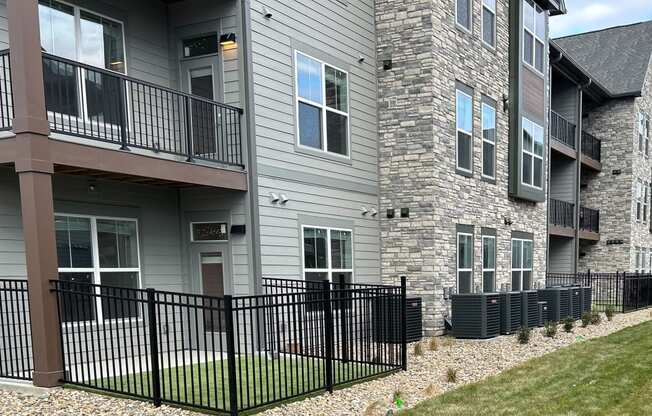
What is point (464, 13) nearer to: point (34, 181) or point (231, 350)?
point (34, 181)

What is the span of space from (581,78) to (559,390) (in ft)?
58.0

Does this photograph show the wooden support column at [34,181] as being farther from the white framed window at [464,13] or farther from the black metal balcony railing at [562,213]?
the black metal balcony railing at [562,213]

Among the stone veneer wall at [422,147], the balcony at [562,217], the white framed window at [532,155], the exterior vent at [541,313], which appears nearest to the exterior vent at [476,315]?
the stone veneer wall at [422,147]

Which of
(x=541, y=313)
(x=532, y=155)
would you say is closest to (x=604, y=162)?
(x=532, y=155)

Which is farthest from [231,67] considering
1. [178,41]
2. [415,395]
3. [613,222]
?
[613,222]

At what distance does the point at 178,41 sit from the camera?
9234mm

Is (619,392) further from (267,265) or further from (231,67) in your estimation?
(231,67)

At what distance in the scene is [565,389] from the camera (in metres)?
6.47

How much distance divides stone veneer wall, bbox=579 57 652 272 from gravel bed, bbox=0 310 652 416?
1520cm

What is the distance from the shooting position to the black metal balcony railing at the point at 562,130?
64.8ft

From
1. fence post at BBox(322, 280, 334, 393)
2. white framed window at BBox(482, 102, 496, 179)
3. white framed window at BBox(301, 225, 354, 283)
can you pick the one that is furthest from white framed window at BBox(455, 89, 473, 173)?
fence post at BBox(322, 280, 334, 393)

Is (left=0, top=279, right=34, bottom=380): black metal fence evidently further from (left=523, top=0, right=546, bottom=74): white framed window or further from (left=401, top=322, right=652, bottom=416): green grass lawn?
(left=523, top=0, right=546, bottom=74): white framed window

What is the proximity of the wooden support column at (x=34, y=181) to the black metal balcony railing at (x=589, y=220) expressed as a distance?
71.4 feet

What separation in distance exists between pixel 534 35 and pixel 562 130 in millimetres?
6198
